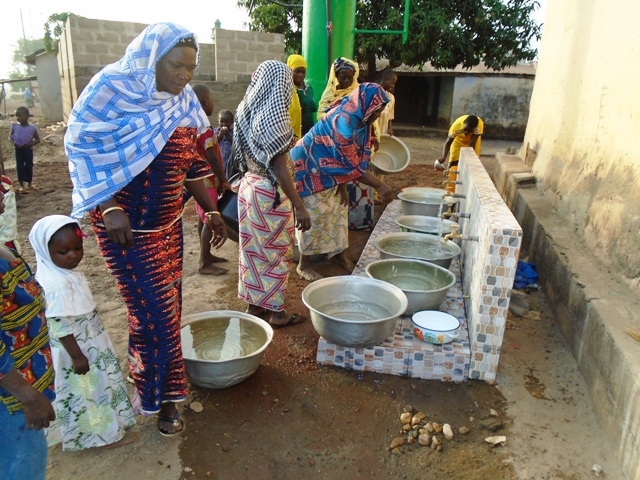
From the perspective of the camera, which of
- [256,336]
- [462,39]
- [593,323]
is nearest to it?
[593,323]

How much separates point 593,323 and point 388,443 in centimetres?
136

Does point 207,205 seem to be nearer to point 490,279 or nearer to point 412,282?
point 490,279

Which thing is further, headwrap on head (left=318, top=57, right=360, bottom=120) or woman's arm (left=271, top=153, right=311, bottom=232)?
headwrap on head (left=318, top=57, right=360, bottom=120)

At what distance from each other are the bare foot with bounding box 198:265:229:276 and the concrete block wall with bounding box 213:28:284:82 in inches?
243

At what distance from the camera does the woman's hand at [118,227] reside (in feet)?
6.19

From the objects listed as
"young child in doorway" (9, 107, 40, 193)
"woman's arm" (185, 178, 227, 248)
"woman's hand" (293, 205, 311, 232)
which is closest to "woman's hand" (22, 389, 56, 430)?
"woman's arm" (185, 178, 227, 248)

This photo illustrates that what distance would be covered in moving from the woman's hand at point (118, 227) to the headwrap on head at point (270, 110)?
1.17 m

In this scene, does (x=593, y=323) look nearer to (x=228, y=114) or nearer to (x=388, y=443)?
(x=388, y=443)

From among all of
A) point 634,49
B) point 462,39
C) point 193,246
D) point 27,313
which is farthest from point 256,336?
point 462,39

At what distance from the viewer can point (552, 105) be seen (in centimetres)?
576

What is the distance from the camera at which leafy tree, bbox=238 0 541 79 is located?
1373 cm

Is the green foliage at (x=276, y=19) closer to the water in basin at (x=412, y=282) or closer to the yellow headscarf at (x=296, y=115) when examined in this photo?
the yellow headscarf at (x=296, y=115)

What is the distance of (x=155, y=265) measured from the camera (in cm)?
211

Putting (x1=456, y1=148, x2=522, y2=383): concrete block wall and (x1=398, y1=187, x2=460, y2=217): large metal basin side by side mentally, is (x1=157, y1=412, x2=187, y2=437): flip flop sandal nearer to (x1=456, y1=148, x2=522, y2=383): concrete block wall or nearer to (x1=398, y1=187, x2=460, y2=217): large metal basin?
(x1=456, y1=148, x2=522, y2=383): concrete block wall
